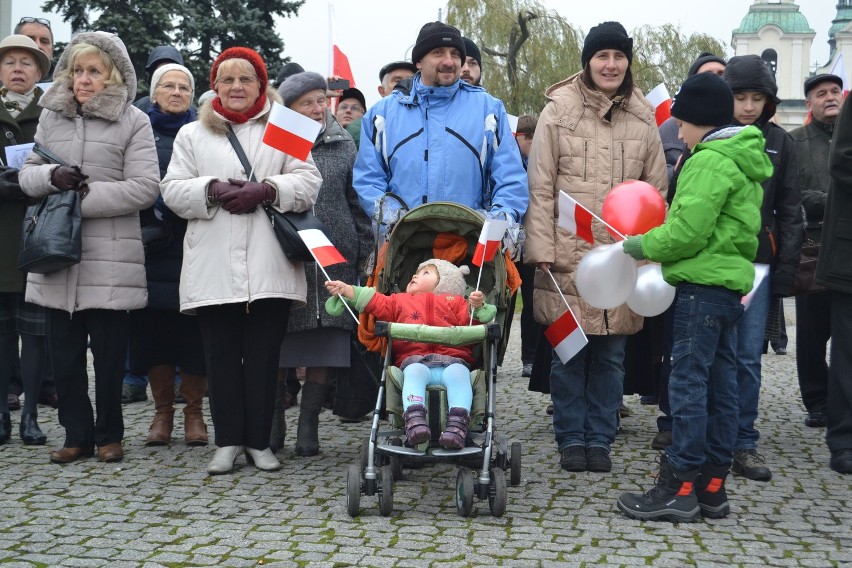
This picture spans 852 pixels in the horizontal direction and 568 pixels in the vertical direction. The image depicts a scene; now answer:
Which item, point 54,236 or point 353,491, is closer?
point 353,491

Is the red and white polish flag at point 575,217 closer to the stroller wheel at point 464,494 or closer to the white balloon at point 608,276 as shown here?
the white balloon at point 608,276

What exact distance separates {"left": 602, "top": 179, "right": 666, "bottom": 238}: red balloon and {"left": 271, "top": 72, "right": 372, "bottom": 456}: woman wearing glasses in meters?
1.92

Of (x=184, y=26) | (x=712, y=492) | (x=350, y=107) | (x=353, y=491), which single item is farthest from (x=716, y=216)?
(x=184, y=26)

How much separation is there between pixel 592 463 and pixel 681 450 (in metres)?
1.13

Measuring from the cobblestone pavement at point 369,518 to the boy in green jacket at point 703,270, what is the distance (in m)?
0.18

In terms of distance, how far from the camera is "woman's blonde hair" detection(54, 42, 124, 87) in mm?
6762

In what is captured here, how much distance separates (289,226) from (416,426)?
1.51m

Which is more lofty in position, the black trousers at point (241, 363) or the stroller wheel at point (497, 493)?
the black trousers at point (241, 363)

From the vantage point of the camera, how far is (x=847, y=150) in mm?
6746

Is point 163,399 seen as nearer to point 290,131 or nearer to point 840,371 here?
point 290,131

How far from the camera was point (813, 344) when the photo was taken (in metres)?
8.31

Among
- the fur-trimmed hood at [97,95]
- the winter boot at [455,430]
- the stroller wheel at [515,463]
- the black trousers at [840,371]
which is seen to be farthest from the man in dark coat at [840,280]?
the fur-trimmed hood at [97,95]

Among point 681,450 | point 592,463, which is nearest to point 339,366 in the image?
point 592,463

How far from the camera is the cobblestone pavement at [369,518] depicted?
16.3 ft
